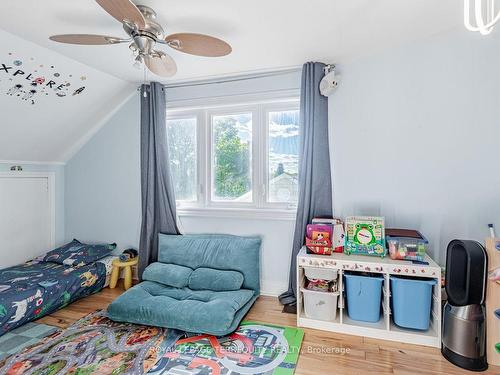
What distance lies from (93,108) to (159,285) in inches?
79.9

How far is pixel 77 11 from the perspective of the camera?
1.80 m

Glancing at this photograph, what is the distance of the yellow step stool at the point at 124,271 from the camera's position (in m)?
3.07

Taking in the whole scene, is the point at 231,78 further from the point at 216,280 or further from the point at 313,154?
the point at 216,280

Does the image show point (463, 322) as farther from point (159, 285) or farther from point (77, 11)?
point (77, 11)

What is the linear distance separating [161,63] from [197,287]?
1.89 meters

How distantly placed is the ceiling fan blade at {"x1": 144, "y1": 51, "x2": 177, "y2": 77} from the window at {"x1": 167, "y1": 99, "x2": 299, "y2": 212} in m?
1.05

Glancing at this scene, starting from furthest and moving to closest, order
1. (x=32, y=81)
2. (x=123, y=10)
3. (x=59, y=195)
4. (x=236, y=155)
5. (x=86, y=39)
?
(x=59, y=195) < (x=236, y=155) < (x=32, y=81) < (x=86, y=39) < (x=123, y=10)

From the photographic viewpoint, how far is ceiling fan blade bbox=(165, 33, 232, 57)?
163 centimetres

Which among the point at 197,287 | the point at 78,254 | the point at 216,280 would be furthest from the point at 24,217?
the point at 216,280

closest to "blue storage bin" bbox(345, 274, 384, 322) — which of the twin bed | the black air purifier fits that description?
the black air purifier

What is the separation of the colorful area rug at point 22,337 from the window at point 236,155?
5.23 ft

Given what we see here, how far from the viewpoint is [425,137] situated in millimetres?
2379

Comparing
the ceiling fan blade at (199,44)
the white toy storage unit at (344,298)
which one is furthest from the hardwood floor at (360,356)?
the ceiling fan blade at (199,44)

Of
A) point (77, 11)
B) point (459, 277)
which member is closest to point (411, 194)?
point (459, 277)
